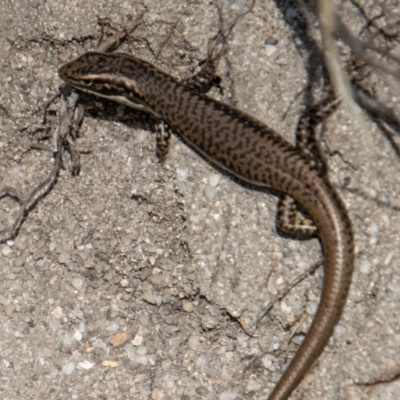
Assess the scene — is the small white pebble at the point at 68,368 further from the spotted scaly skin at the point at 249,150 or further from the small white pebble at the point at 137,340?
the spotted scaly skin at the point at 249,150

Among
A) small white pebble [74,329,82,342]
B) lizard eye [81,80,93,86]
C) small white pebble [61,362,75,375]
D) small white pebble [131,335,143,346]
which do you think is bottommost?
small white pebble [61,362,75,375]

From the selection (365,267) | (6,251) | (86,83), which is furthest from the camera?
(6,251)

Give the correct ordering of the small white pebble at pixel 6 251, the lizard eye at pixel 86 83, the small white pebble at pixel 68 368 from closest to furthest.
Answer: the lizard eye at pixel 86 83 < the small white pebble at pixel 68 368 < the small white pebble at pixel 6 251

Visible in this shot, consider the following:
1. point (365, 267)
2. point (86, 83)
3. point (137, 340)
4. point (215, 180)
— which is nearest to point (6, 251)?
point (137, 340)

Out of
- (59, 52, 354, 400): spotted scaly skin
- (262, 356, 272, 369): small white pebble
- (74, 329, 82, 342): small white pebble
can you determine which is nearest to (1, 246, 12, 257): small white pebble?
(74, 329, 82, 342): small white pebble

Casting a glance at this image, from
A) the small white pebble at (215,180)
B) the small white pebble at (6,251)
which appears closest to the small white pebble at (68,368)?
the small white pebble at (6,251)

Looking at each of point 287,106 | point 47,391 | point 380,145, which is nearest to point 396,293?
point 380,145

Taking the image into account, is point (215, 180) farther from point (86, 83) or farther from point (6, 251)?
point (6, 251)

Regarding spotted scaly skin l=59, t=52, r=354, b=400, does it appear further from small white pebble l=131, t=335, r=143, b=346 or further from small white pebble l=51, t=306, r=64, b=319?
small white pebble l=51, t=306, r=64, b=319
